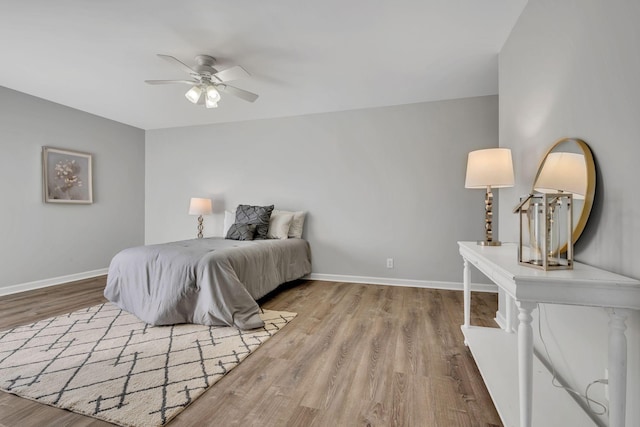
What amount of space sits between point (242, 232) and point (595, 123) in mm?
3451

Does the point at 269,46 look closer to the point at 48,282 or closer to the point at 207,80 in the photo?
the point at 207,80

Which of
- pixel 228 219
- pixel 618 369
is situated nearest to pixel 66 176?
pixel 228 219

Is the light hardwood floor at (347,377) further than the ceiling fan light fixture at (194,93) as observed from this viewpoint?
No

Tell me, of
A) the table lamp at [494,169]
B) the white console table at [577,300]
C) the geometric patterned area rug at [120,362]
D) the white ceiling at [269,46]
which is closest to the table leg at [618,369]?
the white console table at [577,300]

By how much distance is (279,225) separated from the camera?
13.3 feet

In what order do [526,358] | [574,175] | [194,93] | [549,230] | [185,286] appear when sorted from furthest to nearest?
[194,93], [185,286], [574,175], [549,230], [526,358]

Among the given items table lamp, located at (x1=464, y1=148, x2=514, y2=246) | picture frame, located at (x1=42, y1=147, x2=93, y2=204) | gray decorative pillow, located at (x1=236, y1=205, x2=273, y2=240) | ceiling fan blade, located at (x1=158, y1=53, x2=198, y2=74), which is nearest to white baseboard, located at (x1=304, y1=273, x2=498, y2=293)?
gray decorative pillow, located at (x1=236, y1=205, x2=273, y2=240)

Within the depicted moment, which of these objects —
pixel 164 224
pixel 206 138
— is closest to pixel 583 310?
pixel 206 138

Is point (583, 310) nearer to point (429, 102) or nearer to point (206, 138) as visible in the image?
point (429, 102)

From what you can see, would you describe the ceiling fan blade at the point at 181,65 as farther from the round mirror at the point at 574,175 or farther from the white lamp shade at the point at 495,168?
the round mirror at the point at 574,175

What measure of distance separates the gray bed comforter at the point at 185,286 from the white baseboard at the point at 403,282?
149cm

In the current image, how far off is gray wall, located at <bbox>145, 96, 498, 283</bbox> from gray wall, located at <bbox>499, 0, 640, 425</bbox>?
1.83 m

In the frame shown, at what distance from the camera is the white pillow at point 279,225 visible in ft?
13.1

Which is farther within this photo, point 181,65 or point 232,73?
point 232,73
